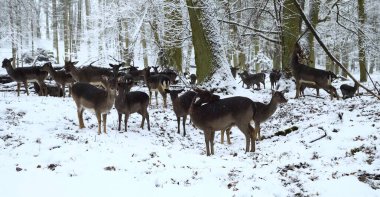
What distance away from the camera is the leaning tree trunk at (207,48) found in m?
15.0

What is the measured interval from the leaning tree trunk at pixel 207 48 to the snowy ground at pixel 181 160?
4.27m

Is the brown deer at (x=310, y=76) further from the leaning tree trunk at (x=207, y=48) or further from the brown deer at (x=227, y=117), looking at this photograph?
the brown deer at (x=227, y=117)

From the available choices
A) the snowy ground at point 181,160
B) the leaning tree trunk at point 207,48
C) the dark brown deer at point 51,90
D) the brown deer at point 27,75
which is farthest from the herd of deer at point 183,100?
the leaning tree trunk at point 207,48

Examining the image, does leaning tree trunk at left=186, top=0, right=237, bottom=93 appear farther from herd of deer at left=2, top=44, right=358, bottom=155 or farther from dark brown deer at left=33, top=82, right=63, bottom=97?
dark brown deer at left=33, top=82, right=63, bottom=97

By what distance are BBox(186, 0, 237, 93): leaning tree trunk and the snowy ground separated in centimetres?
427

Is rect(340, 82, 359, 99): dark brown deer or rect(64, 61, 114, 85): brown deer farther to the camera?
rect(340, 82, 359, 99): dark brown deer

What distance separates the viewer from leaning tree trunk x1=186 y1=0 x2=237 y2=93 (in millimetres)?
14977

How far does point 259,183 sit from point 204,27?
10.5m

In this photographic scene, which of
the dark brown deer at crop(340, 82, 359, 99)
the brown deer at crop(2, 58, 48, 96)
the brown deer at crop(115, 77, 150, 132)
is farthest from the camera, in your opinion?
the brown deer at crop(2, 58, 48, 96)

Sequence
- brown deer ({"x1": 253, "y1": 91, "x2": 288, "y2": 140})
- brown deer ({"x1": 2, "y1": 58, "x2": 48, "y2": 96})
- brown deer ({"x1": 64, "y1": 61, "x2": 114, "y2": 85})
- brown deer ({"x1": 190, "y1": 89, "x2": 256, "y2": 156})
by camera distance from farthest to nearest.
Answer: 1. brown deer ({"x1": 2, "y1": 58, "x2": 48, "y2": 96})
2. brown deer ({"x1": 64, "y1": 61, "x2": 114, "y2": 85})
3. brown deer ({"x1": 253, "y1": 91, "x2": 288, "y2": 140})
4. brown deer ({"x1": 190, "y1": 89, "x2": 256, "y2": 156})

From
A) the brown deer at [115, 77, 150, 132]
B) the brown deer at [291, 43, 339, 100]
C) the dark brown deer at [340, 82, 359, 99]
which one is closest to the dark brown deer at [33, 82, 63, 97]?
the brown deer at [115, 77, 150, 132]

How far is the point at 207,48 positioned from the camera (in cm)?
1509

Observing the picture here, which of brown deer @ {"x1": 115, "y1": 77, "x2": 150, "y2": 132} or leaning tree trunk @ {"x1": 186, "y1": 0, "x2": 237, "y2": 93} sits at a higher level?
leaning tree trunk @ {"x1": 186, "y1": 0, "x2": 237, "y2": 93}

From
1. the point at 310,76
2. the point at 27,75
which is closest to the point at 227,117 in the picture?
the point at 310,76
